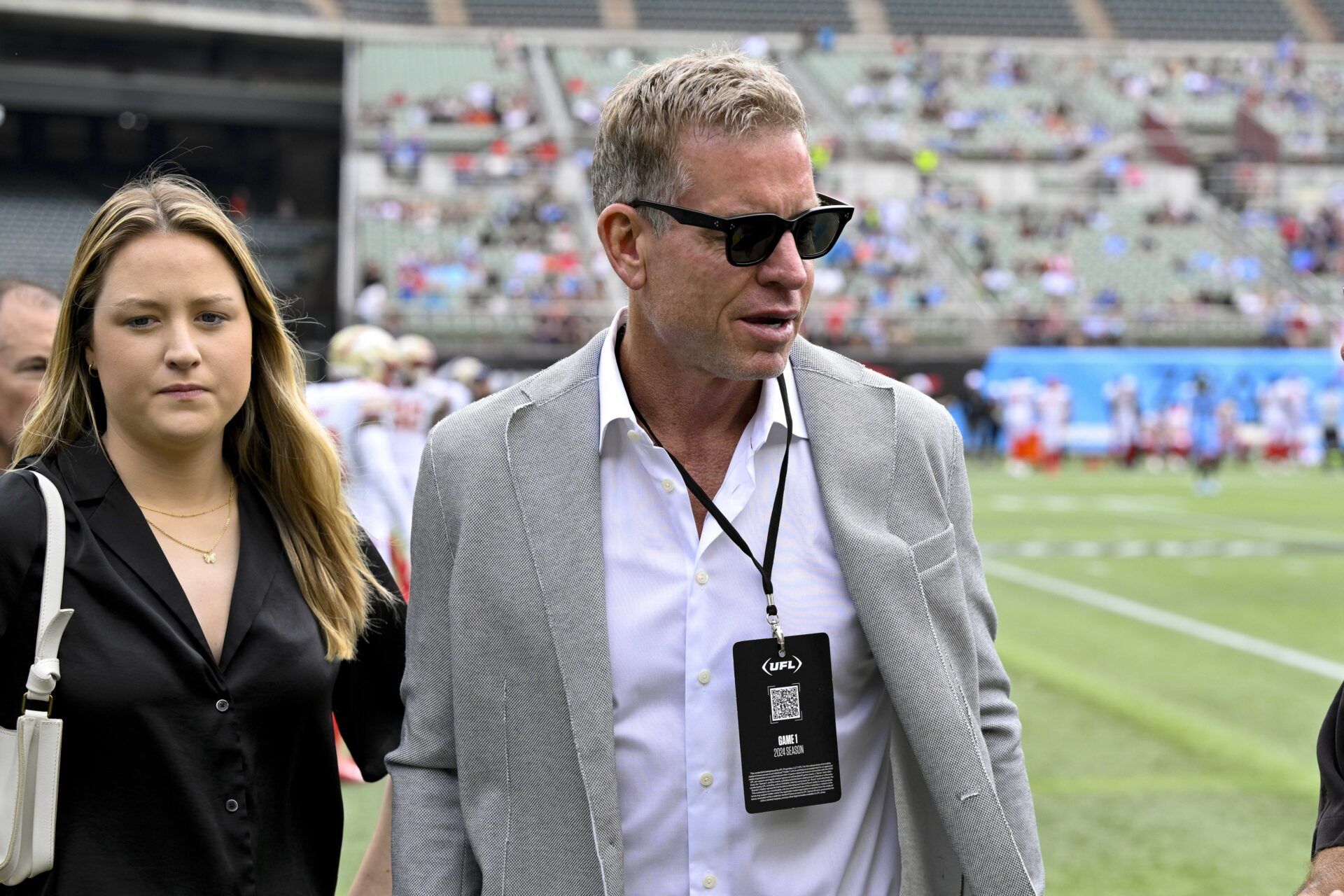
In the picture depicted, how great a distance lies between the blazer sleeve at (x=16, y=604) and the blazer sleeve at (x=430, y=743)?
0.54m

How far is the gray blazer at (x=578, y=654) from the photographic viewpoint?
6.84 feet

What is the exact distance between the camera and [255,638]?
2330 millimetres

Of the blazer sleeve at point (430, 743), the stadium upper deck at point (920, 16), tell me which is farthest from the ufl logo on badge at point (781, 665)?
the stadium upper deck at point (920, 16)

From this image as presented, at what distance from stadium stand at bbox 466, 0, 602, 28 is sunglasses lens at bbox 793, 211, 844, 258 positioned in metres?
44.5

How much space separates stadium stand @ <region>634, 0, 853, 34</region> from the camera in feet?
149

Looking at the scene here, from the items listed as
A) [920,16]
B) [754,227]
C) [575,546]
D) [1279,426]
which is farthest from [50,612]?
[920,16]

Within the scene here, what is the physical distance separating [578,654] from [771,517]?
354 millimetres

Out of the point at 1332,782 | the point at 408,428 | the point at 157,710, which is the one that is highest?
the point at 157,710

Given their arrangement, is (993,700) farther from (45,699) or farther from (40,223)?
(40,223)

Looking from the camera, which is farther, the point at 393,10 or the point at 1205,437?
the point at 393,10

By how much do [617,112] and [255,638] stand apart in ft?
3.21

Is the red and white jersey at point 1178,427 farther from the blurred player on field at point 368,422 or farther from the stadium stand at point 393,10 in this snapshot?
the stadium stand at point 393,10

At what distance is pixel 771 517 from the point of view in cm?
222

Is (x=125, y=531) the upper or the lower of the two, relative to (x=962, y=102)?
lower
